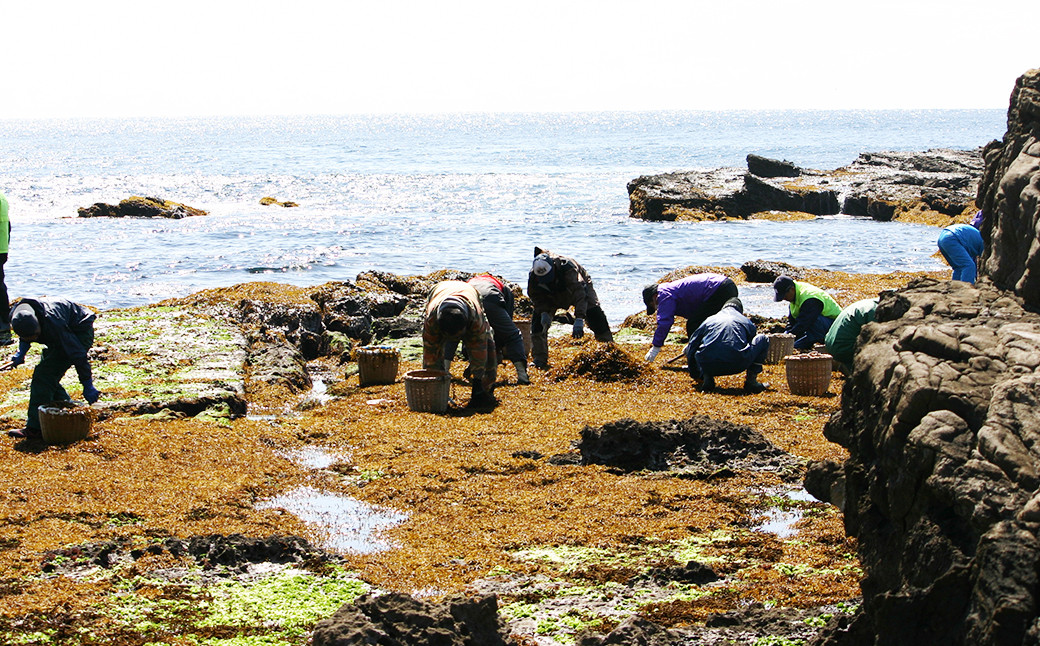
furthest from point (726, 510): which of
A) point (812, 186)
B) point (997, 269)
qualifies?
point (812, 186)

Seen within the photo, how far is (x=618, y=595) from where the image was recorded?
6484 mm

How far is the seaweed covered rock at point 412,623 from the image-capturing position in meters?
5.01

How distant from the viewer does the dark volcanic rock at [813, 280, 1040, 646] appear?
154 inches

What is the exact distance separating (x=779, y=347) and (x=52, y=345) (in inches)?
357

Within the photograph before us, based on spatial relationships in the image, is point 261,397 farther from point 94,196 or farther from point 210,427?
point 94,196

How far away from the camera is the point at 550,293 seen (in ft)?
49.6

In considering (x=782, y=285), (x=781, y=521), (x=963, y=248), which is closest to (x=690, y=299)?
(x=782, y=285)

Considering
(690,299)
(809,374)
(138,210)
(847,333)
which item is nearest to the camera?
(847,333)

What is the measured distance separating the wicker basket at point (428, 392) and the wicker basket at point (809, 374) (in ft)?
12.7

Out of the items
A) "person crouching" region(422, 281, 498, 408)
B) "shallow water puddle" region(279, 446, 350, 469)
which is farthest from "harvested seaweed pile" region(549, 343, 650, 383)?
"shallow water puddle" region(279, 446, 350, 469)

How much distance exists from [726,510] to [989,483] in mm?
4023

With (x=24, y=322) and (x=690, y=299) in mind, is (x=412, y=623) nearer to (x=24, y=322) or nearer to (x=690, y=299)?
(x=24, y=322)

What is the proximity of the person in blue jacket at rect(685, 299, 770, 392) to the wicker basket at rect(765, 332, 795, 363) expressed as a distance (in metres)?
1.51

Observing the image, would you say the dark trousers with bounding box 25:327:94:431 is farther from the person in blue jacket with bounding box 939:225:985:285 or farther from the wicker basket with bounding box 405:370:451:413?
the person in blue jacket with bounding box 939:225:985:285
